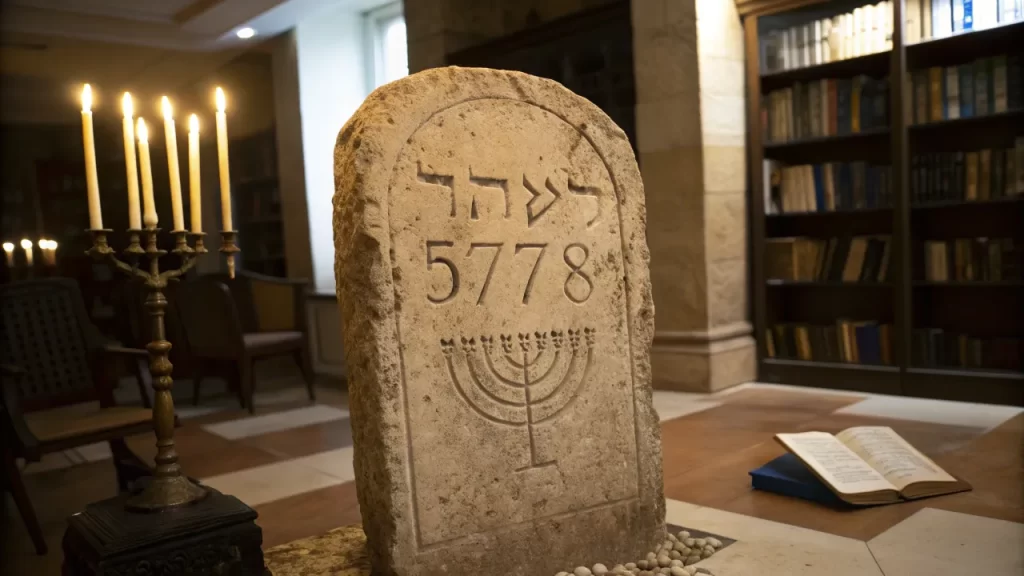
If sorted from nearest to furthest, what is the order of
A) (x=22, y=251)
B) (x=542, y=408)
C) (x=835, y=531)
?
(x=542, y=408) < (x=835, y=531) < (x=22, y=251)

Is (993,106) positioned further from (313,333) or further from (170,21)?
(170,21)

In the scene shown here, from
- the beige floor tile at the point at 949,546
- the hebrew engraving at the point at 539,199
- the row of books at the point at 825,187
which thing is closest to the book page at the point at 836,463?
the beige floor tile at the point at 949,546

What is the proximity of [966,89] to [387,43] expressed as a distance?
13.3ft

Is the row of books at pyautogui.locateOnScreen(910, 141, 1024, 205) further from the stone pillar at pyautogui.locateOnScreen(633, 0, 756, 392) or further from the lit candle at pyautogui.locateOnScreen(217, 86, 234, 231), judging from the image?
the lit candle at pyautogui.locateOnScreen(217, 86, 234, 231)

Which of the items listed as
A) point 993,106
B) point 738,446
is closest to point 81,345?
point 738,446

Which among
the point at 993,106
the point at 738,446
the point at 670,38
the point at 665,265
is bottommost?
the point at 738,446

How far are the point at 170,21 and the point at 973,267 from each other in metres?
5.41

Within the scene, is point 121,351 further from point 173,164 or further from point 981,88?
point 981,88

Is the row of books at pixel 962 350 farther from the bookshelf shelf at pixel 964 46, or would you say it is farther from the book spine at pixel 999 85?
the bookshelf shelf at pixel 964 46

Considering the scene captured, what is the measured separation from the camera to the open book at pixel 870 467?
7.71ft

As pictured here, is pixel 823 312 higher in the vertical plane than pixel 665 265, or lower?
lower

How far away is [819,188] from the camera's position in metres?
4.27

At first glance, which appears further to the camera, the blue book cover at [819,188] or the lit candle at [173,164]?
the blue book cover at [819,188]

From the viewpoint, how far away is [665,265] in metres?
4.38
